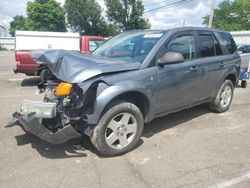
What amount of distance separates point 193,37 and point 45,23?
6222 cm

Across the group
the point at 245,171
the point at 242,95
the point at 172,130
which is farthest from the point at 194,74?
the point at 242,95

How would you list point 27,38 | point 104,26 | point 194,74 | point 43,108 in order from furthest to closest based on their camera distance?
1. point 104,26
2. point 27,38
3. point 194,74
4. point 43,108

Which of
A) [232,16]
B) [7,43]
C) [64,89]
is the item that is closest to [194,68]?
[64,89]

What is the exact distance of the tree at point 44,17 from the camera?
61875mm

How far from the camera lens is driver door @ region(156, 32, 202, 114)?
433 cm

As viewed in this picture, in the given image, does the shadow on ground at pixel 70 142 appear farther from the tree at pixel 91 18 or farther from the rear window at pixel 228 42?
the tree at pixel 91 18

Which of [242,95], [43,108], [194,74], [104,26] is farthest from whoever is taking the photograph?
[104,26]

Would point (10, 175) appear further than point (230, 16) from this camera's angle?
No

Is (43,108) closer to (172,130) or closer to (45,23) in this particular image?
(172,130)

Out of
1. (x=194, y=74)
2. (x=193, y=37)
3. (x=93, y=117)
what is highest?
(x=193, y=37)

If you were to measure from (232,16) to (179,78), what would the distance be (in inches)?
2460

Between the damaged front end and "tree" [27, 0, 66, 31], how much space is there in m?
61.7

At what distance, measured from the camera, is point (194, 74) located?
4.92 meters

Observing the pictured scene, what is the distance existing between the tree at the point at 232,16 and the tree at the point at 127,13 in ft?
69.4
